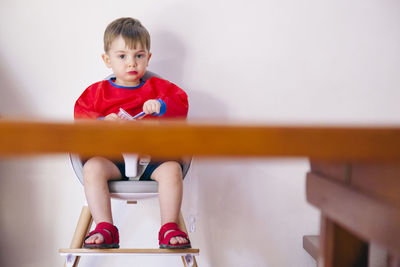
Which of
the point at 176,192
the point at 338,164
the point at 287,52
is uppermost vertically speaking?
the point at 287,52

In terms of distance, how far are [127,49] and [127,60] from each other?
0.03m

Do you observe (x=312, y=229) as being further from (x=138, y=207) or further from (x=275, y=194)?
(x=138, y=207)

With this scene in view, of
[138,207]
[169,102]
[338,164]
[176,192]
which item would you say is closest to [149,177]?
[176,192]

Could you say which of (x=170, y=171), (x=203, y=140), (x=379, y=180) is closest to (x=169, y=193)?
(x=170, y=171)

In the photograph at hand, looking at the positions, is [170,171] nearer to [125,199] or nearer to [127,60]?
[125,199]

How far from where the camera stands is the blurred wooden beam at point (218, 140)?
34 cm

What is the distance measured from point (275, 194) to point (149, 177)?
0.62 metres

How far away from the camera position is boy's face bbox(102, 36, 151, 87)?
134cm

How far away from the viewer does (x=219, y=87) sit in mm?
1629

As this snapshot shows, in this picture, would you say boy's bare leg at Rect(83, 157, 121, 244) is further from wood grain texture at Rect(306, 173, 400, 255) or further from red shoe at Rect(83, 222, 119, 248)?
wood grain texture at Rect(306, 173, 400, 255)

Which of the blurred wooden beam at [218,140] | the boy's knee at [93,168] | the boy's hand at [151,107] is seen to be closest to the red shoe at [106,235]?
the boy's knee at [93,168]

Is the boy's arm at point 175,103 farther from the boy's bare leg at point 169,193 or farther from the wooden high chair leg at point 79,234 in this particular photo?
the wooden high chair leg at point 79,234

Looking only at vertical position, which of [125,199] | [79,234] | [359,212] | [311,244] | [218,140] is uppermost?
[218,140]

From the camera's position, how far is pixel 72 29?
1.57 m
